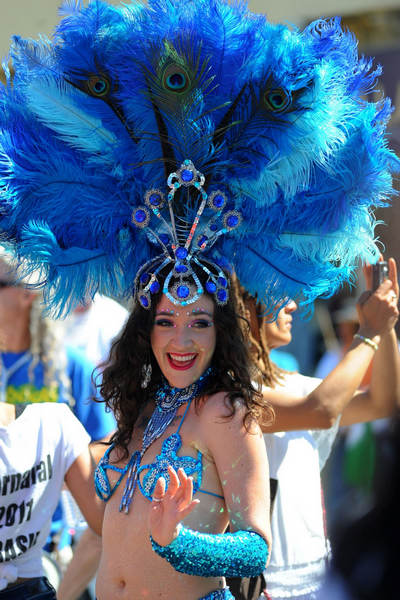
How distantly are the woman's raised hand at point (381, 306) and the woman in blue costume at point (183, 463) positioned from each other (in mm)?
828

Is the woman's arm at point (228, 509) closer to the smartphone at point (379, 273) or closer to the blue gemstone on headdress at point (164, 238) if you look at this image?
the blue gemstone on headdress at point (164, 238)

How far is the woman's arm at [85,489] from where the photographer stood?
2.95m

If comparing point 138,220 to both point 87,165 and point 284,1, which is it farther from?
point 284,1

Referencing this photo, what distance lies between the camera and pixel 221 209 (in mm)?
2613

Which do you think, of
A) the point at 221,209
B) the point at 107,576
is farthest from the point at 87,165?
the point at 107,576

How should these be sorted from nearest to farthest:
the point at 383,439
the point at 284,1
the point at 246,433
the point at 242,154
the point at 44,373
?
the point at 383,439, the point at 246,433, the point at 242,154, the point at 44,373, the point at 284,1

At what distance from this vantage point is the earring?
A: 2837 mm

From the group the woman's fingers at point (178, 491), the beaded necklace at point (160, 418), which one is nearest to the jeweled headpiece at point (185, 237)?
the beaded necklace at point (160, 418)

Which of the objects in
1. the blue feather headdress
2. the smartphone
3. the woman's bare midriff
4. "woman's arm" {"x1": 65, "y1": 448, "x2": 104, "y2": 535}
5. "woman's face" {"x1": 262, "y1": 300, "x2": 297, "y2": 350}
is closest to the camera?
the woman's bare midriff

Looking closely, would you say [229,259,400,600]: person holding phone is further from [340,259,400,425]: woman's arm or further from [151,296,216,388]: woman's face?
[151,296,216,388]: woman's face

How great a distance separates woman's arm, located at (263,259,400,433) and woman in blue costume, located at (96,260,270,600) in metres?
0.57

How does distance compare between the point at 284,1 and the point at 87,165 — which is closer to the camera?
the point at 87,165

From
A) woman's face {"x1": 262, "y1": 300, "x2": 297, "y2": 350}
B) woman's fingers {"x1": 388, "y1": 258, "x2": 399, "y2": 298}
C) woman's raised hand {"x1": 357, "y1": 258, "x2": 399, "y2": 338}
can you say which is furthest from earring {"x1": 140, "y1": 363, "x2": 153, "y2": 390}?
woman's fingers {"x1": 388, "y1": 258, "x2": 399, "y2": 298}

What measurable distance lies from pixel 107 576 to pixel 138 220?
111cm
